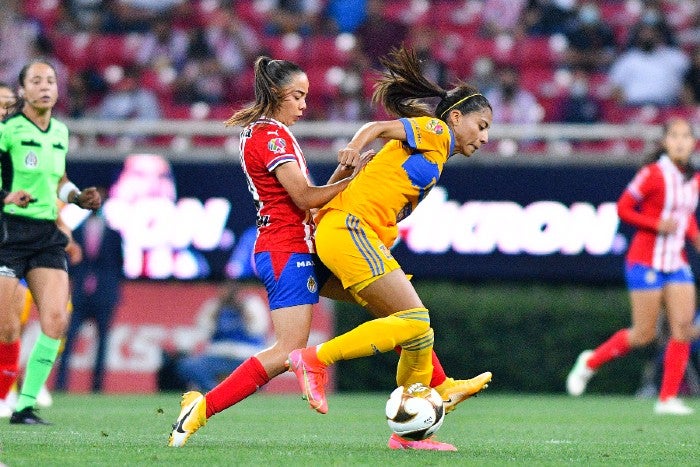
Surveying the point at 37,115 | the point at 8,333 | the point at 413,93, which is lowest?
the point at 8,333

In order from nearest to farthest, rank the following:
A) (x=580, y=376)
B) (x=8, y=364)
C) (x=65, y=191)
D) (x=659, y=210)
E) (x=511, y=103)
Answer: (x=65, y=191) → (x=8, y=364) → (x=659, y=210) → (x=580, y=376) → (x=511, y=103)

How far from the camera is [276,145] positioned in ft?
20.7

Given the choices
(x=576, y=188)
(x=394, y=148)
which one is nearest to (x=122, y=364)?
(x=576, y=188)

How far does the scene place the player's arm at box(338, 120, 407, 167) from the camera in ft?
19.5

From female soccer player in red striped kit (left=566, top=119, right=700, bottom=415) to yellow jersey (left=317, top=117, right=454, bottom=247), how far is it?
4.44m

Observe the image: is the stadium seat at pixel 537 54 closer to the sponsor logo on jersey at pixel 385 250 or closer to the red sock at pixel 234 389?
the sponsor logo on jersey at pixel 385 250

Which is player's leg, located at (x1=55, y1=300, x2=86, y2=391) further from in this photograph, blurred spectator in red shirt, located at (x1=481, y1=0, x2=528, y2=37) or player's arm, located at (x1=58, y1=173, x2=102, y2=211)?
blurred spectator in red shirt, located at (x1=481, y1=0, x2=528, y2=37)

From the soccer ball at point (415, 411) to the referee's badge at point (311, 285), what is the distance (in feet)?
2.03

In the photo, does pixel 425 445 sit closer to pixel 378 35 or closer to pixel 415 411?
pixel 415 411

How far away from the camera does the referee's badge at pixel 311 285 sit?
20.7 feet

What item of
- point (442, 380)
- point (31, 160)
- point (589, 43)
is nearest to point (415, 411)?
point (442, 380)

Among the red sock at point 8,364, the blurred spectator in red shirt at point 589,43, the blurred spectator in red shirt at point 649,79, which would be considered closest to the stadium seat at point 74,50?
the blurred spectator in red shirt at point 589,43

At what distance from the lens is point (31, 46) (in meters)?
→ 16.7

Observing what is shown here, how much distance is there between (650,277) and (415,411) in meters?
4.64
